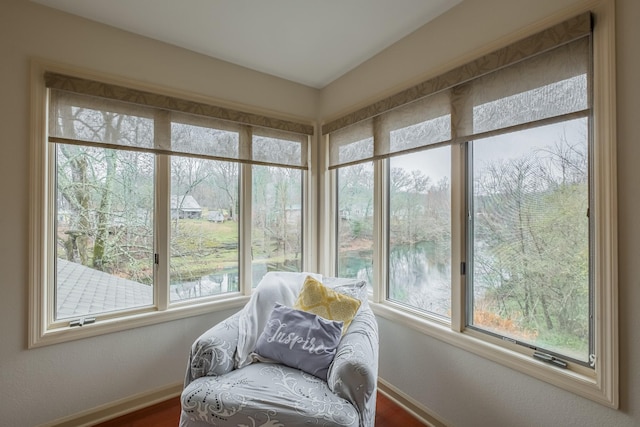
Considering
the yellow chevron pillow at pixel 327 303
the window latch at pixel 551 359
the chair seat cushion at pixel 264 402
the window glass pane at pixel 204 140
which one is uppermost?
the window glass pane at pixel 204 140

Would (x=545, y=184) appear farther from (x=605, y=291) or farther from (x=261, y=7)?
(x=261, y=7)

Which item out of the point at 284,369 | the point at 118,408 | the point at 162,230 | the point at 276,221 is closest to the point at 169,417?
the point at 118,408

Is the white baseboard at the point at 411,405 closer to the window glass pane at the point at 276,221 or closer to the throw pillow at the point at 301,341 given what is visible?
the throw pillow at the point at 301,341

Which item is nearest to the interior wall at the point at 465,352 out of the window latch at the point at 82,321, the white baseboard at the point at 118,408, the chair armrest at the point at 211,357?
the chair armrest at the point at 211,357

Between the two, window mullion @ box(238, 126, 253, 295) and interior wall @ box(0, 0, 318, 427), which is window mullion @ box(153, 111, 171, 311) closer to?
interior wall @ box(0, 0, 318, 427)

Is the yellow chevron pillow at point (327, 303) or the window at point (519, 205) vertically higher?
the window at point (519, 205)

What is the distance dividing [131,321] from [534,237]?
2481 mm

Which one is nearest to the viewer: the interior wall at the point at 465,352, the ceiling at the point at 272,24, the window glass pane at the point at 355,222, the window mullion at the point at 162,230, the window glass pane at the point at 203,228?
the interior wall at the point at 465,352

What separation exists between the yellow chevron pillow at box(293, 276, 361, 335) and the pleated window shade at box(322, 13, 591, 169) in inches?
41.9

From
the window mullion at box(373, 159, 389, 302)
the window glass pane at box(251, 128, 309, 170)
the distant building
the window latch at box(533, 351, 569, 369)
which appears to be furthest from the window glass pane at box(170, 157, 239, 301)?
the window latch at box(533, 351, 569, 369)

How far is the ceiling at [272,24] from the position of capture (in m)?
1.69

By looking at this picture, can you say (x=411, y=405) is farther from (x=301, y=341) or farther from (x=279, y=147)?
(x=279, y=147)

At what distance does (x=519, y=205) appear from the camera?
1.49 meters

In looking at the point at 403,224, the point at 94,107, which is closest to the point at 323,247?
the point at 403,224
